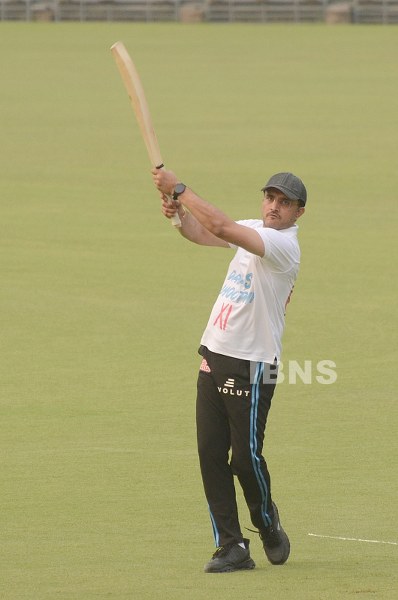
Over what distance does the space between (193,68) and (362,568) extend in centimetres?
2802

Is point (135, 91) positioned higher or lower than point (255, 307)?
higher

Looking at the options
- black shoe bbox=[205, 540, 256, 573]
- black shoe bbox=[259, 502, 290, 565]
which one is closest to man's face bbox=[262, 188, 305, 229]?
black shoe bbox=[259, 502, 290, 565]

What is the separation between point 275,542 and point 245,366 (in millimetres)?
924

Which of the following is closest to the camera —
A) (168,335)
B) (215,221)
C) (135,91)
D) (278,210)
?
(215,221)

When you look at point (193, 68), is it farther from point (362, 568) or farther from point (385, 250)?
point (362, 568)

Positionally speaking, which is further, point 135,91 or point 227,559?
point 135,91

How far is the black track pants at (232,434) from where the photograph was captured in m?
7.15

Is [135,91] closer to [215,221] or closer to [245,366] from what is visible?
[215,221]

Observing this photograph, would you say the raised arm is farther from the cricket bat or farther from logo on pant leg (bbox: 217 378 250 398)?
logo on pant leg (bbox: 217 378 250 398)

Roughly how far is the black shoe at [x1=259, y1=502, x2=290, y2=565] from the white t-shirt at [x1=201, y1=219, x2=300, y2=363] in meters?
0.85

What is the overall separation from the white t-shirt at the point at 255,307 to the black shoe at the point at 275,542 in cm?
85

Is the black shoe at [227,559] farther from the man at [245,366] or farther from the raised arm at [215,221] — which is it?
the raised arm at [215,221]

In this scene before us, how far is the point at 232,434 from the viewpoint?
23.7 ft

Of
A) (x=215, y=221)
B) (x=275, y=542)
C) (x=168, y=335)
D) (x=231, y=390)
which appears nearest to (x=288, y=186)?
(x=215, y=221)
